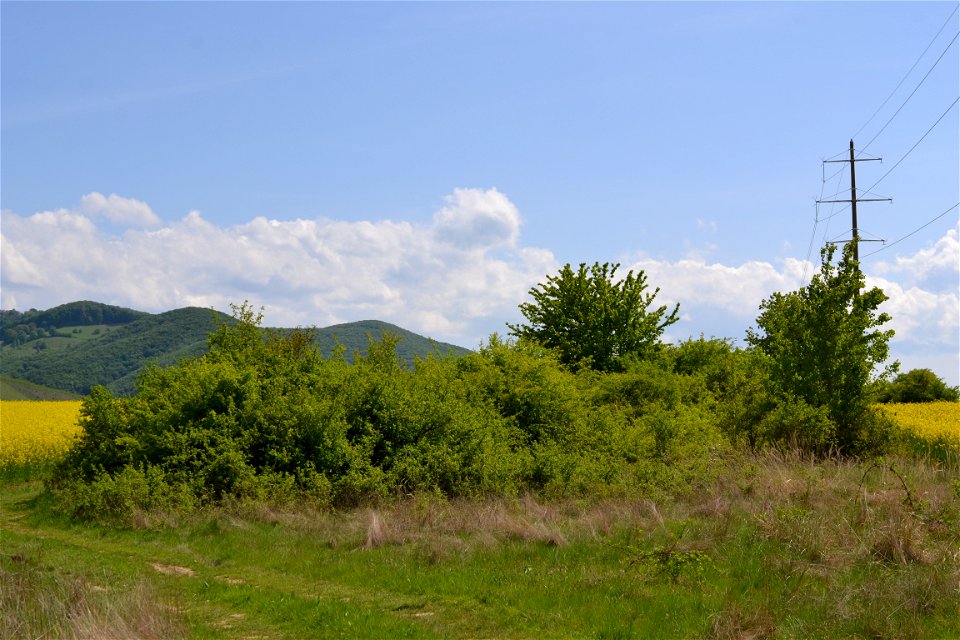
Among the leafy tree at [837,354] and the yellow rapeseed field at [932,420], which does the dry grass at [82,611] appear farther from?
the yellow rapeseed field at [932,420]

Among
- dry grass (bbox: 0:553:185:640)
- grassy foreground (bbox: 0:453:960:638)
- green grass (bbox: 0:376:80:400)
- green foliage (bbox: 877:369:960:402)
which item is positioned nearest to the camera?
dry grass (bbox: 0:553:185:640)

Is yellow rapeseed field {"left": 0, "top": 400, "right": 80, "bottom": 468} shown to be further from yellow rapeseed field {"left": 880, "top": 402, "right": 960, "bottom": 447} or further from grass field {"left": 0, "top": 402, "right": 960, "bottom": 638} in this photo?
yellow rapeseed field {"left": 880, "top": 402, "right": 960, "bottom": 447}

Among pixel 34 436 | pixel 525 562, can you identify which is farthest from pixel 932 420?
pixel 34 436

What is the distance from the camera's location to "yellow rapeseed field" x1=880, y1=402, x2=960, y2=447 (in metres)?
30.1

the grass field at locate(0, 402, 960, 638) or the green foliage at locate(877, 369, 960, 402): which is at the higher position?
the green foliage at locate(877, 369, 960, 402)

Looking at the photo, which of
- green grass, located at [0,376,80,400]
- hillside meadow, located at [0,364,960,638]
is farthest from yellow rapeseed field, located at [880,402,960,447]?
green grass, located at [0,376,80,400]

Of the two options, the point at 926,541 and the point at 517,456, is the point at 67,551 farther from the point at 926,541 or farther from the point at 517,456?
the point at 926,541

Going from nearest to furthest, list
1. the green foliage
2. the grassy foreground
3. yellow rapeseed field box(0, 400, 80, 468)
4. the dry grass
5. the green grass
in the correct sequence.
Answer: the dry grass
the grassy foreground
yellow rapeseed field box(0, 400, 80, 468)
the green foliage
the green grass

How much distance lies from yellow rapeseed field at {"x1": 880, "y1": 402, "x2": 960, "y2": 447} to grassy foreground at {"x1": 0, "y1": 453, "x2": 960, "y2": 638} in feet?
48.9

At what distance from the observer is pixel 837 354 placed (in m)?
22.3

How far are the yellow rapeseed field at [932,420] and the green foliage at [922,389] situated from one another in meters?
5.83

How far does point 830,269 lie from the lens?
23578mm

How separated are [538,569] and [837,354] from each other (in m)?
14.6

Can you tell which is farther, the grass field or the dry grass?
the grass field
